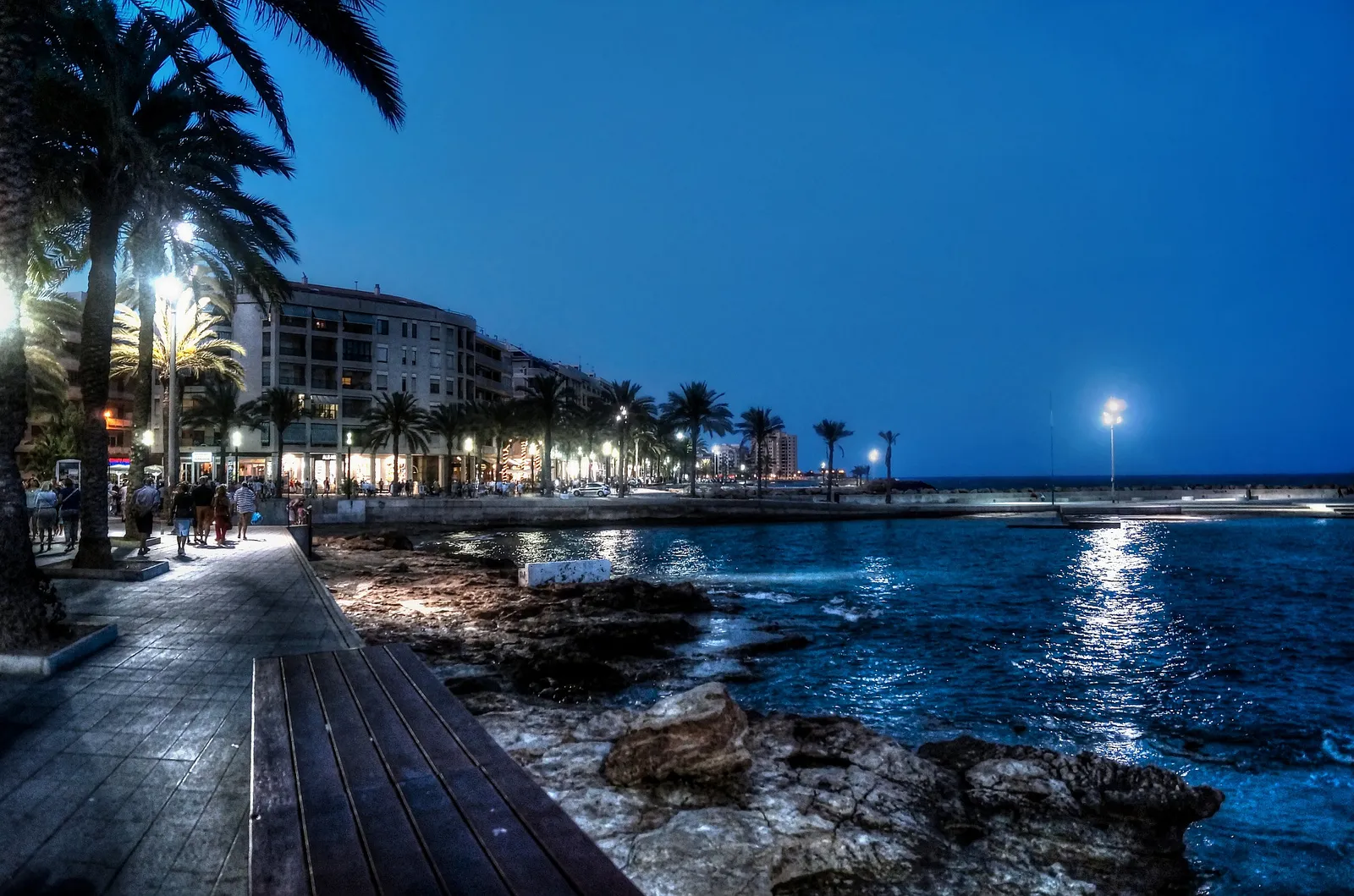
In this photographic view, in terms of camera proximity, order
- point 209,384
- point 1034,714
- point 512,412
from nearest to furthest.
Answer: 1. point 1034,714
2. point 209,384
3. point 512,412

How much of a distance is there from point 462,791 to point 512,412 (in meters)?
68.5

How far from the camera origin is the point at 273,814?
338cm

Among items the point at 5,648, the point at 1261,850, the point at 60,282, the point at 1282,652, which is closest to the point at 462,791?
the point at 5,648

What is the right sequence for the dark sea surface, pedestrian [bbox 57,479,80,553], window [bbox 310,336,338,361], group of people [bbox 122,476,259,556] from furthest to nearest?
1. window [bbox 310,336,338,361]
2. pedestrian [bbox 57,479,80,553]
3. group of people [bbox 122,476,259,556]
4. the dark sea surface

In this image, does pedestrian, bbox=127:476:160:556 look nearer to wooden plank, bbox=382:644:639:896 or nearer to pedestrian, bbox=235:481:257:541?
pedestrian, bbox=235:481:257:541

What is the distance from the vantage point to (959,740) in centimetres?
903

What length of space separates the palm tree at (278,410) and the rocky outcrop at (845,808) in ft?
172

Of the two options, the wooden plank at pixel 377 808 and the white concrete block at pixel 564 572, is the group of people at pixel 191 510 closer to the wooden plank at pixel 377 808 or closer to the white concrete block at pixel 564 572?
the white concrete block at pixel 564 572

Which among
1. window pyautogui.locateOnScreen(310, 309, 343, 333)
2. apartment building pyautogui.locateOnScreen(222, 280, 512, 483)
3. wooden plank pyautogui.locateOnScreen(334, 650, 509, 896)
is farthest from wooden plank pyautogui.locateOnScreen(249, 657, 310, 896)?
window pyautogui.locateOnScreen(310, 309, 343, 333)

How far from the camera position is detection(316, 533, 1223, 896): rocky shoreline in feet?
19.2

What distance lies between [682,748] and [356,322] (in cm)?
7413

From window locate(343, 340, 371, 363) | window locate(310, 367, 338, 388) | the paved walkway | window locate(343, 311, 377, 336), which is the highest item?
window locate(343, 311, 377, 336)

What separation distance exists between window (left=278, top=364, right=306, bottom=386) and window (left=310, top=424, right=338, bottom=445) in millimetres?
4143

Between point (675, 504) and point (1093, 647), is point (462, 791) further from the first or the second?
point (675, 504)
